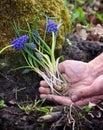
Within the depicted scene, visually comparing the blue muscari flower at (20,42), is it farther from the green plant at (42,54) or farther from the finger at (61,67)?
the finger at (61,67)

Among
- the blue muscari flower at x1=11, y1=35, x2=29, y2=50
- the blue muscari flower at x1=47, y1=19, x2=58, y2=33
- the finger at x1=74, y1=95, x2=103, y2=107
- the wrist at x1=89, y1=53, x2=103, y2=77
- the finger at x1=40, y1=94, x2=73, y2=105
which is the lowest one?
the finger at x1=74, y1=95, x2=103, y2=107

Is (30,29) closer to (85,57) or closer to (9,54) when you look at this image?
(9,54)

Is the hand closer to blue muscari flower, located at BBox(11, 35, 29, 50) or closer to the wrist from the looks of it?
the wrist

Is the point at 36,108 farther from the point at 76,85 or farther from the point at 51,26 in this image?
the point at 51,26

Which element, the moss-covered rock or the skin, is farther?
the moss-covered rock

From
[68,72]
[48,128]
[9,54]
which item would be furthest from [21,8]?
[48,128]

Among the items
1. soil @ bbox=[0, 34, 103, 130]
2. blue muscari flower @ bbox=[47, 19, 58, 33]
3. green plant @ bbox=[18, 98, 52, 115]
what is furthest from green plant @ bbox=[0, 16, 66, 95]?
green plant @ bbox=[18, 98, 52, 115]

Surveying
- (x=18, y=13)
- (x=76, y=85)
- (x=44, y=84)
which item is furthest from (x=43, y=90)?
(x=18, y=13)

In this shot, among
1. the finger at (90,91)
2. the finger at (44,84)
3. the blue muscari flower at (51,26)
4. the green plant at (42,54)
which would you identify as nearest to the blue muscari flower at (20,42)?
the green plant at (42,54)

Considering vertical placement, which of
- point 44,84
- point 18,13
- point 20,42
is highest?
point 18,13
